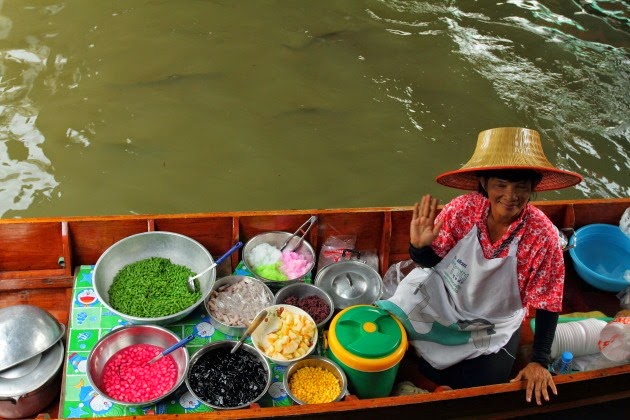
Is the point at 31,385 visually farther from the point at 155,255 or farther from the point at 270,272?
the point at 270,272

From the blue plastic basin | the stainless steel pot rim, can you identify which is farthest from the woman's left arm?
the stainless steel pot rim

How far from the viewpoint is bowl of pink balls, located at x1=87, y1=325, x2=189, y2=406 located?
2721 millimetres

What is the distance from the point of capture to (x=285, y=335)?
9.70 feet

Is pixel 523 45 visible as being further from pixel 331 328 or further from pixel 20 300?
pixel 20 300

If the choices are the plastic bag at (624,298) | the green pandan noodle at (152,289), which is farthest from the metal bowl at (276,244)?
the plastic bag at (624,298)

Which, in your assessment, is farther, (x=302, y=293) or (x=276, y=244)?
(x=276, y=244)

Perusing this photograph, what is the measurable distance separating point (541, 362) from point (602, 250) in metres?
1.72

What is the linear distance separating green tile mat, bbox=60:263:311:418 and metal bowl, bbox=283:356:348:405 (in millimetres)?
89

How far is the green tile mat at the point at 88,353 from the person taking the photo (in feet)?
8.79

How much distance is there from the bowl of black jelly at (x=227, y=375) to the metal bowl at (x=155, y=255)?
→ 0.31 metres

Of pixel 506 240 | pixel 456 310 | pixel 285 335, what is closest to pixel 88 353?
pixel 285 335

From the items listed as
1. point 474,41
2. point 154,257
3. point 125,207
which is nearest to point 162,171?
point 125,207

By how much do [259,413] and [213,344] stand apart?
1.93ft

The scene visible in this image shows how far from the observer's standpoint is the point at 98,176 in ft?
16.6
